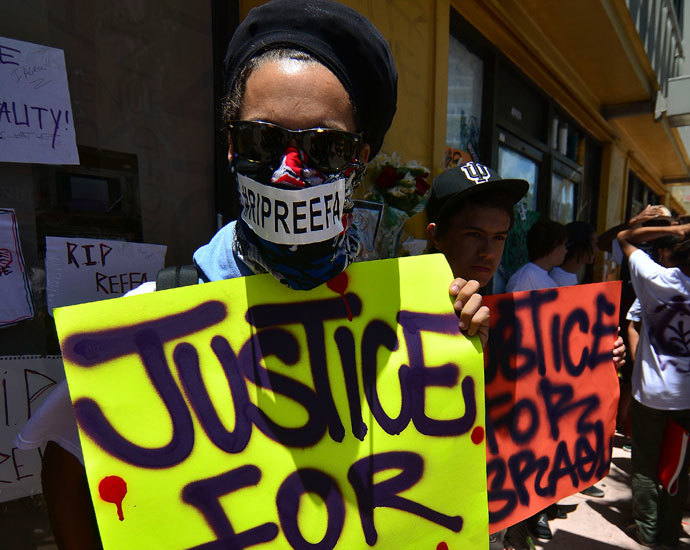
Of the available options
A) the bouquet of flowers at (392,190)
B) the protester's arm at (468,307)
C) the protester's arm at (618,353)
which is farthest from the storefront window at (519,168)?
the protester's arm at (468,307)

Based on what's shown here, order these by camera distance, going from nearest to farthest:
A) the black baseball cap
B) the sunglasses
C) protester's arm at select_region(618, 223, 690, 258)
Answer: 1. the sunglasses
2. the black baseball cap
3. protester's arm at select_region(618, 223, 690, 258)

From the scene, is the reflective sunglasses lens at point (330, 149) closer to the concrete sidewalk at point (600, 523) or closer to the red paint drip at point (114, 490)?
the red paint drip at point (114, 490)

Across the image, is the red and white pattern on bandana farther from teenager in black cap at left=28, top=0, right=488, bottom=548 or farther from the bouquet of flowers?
the bouquet of flowers

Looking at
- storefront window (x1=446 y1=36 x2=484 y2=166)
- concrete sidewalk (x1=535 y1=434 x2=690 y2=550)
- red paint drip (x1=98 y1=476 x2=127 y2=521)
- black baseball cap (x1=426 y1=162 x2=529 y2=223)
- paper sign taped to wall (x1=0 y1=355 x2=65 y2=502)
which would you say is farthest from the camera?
storefront window (x1=446 y1=36 x2=484 y2=166)

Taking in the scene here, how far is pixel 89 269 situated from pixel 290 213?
1.05 m

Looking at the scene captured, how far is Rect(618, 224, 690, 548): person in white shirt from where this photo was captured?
2557 millimetres

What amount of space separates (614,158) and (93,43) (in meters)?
9.11

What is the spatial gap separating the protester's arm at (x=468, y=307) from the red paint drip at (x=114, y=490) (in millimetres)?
742

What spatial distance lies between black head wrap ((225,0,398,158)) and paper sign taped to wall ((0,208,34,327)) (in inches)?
38.0

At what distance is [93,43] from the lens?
1.54m

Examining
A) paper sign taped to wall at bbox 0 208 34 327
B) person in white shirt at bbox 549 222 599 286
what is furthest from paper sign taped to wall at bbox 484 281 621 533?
person in white shirt at bbox 549 222 599 286

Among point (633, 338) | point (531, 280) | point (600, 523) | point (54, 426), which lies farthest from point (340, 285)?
point (600, 523)

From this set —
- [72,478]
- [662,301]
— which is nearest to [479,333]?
[72,478]

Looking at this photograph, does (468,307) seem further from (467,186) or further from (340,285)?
(467,186)
